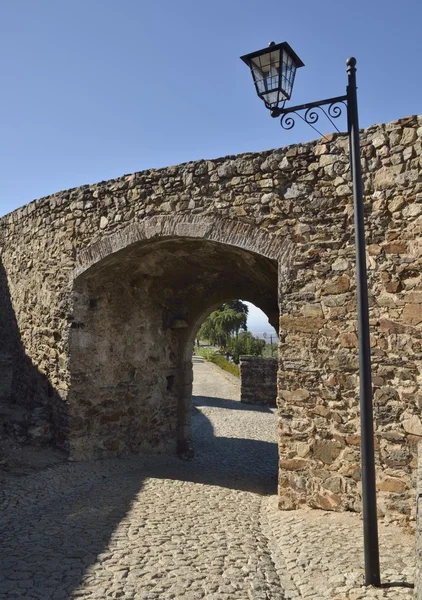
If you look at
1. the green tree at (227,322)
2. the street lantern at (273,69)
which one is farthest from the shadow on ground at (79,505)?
the green tree at (227,322)

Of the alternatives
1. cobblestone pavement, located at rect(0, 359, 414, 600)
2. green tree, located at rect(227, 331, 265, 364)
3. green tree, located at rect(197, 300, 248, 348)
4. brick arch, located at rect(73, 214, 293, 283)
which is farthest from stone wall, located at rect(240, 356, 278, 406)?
green tree, located at rect(197, 300, 248, 348)

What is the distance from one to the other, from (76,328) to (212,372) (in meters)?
15.5

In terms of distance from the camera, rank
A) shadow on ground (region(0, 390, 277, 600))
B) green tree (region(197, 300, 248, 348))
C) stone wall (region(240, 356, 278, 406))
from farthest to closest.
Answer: green tree (region(197, 300, 248, 348)) < stone wall (region(240, 356, 278, 406)) < shadow on ground (region(0, 390, 277, 600))

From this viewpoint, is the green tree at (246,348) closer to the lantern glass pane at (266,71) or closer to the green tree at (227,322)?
the green tree at (227,322)

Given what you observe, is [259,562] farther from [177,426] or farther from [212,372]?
[212,372]

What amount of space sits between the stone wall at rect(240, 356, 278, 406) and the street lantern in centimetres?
1137

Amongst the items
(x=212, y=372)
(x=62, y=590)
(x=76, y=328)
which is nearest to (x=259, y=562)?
(x=62, y=590)

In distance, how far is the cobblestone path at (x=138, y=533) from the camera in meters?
3.26

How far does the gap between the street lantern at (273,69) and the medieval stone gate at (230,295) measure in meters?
1.33

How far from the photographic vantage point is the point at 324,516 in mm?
4520

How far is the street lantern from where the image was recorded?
354cm

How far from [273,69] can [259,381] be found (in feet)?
39.0

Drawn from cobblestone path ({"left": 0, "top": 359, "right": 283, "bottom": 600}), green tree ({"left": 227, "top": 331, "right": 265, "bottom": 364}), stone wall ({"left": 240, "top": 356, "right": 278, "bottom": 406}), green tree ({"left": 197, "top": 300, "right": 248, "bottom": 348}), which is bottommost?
cobblestone path ({"left": 0, "top": 359, "right": 283, "bottom": 600})

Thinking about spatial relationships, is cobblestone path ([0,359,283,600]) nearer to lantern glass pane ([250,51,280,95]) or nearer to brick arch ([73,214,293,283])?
brick arch ([73,214,293,283])
